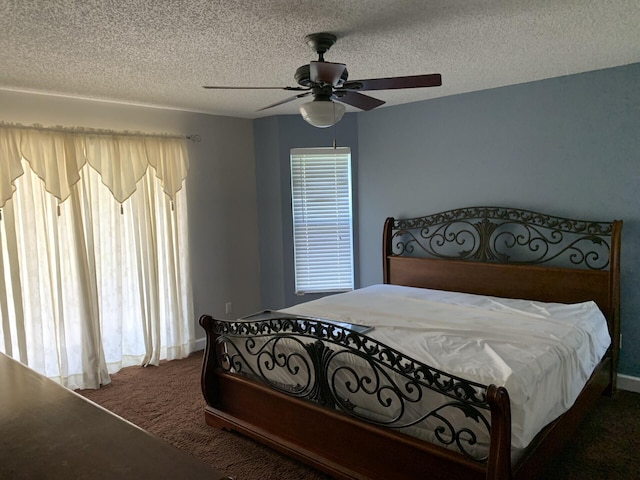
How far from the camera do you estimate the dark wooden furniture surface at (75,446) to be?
2.30 ft

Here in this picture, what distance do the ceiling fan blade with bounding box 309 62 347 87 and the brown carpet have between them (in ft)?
7.13

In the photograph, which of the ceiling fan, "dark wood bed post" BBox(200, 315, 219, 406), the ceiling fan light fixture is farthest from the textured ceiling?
"dark wood bed post" BBox(200, 315, 219, 406)

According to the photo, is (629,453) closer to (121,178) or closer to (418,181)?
(418,181)

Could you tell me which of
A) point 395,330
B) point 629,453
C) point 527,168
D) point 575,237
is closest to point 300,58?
point 395,330

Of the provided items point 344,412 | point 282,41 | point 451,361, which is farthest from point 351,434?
point 282,41

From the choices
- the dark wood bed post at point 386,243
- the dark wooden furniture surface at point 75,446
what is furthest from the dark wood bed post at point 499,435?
the dark wood bed post at point 386,243

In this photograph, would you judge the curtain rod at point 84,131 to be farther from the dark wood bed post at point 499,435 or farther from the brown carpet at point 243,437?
the dark wood bed post at point 499,435

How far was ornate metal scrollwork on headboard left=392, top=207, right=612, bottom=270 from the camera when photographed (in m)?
3.55

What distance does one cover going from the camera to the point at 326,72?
234cm

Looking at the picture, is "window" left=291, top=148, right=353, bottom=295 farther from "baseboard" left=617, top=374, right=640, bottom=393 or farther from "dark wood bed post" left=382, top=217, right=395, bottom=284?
"baseboard" left=617, top=374, right=640, bottom=393

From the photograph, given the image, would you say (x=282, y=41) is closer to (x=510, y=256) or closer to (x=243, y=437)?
(x=243, y=437)

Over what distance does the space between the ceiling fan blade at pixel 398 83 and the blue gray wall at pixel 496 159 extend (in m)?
1.76

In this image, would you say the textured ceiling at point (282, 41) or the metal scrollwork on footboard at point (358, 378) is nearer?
the metal scrollwork on footboard at point (358, 378)

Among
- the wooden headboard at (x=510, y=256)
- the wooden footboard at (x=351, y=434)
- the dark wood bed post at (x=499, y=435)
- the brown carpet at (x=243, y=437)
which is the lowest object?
the brown carpet at (x=243, y=437)
